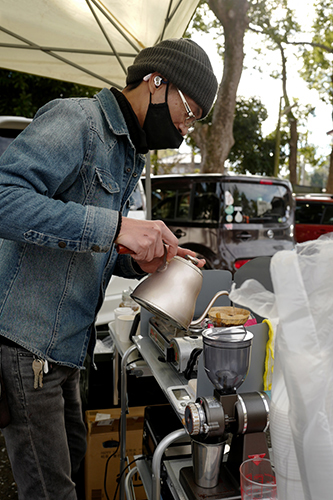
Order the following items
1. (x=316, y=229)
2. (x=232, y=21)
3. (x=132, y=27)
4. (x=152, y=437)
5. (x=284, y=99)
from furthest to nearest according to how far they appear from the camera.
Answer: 1. (x=284, y=99)
2. (x=316, y=229)
3. (x=232, y=21)
4. (x=132, y=27)
5. (x=152, y=437)

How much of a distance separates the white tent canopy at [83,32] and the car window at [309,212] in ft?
25.5

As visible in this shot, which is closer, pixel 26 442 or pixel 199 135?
pixel 26 442

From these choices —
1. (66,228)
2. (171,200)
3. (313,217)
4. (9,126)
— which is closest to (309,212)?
(313,217)

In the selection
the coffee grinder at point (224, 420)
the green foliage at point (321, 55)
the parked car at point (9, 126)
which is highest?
the green foliage at point (321, 55)

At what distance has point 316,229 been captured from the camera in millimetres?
10289

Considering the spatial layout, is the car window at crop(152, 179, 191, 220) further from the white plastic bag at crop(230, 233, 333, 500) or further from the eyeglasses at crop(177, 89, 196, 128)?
the white plastic bag at crop(230, 233, 333, 500)

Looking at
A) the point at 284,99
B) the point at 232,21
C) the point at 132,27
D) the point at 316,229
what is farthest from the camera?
the point at 284,99

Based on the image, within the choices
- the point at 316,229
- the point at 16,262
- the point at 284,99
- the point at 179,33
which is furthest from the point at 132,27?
the point at 284,99

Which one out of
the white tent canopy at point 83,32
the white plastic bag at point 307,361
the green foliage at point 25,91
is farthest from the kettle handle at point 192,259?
the green foliage at point 25,91

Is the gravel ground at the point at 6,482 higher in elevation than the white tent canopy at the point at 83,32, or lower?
lower

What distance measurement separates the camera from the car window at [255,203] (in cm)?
536

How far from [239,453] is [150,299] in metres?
0.53

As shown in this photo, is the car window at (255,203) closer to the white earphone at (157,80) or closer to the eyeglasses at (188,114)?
the eyeglasses at (188,114)

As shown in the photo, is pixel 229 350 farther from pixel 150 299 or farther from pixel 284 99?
pixel 284 99
